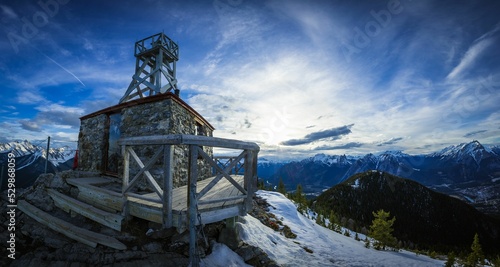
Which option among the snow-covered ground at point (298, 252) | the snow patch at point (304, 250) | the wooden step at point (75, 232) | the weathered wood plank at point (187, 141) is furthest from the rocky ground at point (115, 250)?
the weathered wood plank at point (187, 141)

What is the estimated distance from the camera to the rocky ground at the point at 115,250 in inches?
182

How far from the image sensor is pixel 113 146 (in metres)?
10.1

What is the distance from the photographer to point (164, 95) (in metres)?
8.55

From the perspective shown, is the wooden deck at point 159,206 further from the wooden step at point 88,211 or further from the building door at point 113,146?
the building door at point 113,146

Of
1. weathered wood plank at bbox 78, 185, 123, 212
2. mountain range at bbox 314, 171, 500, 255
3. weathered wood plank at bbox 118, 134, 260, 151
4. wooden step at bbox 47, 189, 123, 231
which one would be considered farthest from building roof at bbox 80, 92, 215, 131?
mountain range at bbox 314, 171, 500, 255

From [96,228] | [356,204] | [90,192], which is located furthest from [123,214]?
[356,204]

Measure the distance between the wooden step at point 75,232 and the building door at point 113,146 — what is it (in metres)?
3.49

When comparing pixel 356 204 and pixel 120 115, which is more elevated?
pixel 120 115

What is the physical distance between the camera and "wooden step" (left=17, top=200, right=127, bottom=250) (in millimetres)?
4957

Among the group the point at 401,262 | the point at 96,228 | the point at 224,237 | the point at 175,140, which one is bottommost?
the point at 401,262

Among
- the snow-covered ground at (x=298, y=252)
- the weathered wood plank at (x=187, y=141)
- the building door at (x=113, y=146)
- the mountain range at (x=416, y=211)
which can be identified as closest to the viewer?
the weathered wood plank at (x=187, y=141)

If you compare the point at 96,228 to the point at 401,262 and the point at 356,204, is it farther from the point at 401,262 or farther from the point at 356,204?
the point at 356,204

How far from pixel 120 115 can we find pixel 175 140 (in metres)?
7.61

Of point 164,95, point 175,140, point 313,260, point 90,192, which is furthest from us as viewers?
point 164,95
